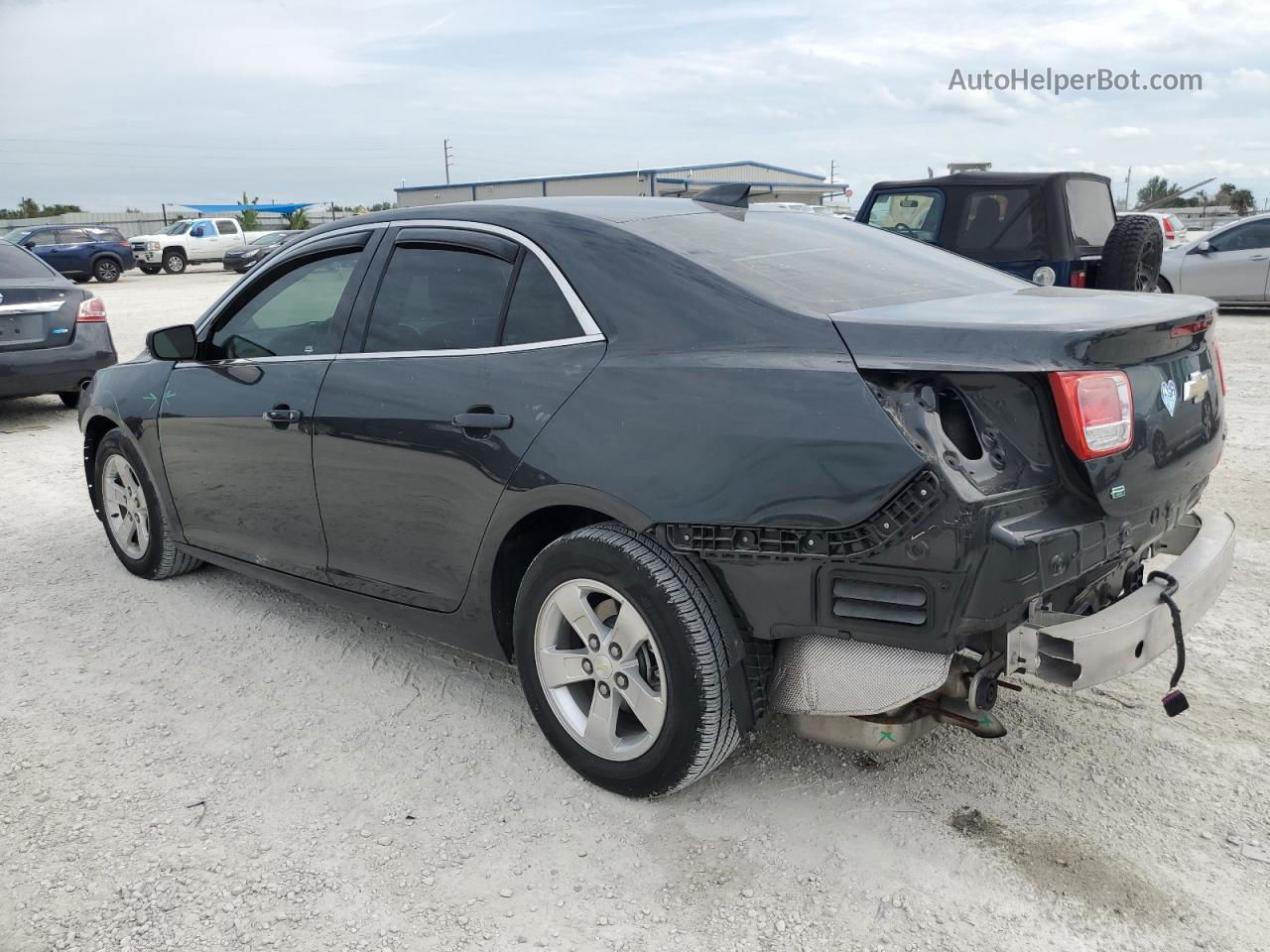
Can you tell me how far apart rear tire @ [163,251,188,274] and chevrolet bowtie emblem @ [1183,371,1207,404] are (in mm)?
35829

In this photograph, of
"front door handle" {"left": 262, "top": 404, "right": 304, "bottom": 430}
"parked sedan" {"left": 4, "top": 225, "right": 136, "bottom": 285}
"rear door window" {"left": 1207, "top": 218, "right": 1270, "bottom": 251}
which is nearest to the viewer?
"front door handle" {"left": 262, "top": 404, "right": 304, "bottom": 430}

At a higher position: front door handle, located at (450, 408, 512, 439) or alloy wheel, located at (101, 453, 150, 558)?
front door handle, located at (450, 408, 512, 439)

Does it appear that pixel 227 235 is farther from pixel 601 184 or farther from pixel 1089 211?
pixel 1089 211

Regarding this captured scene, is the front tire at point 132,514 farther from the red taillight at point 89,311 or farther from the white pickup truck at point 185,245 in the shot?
the white pickup truck at point 185,245

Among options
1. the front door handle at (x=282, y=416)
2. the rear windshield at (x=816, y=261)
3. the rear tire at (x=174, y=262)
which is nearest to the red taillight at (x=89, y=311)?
the front door handle at (x=282, y=416)

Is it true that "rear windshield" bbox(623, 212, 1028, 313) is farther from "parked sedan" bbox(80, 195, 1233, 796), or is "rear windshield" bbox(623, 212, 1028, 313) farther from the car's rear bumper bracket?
the car's rear bumper bracket

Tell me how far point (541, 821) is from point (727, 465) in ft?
3.77

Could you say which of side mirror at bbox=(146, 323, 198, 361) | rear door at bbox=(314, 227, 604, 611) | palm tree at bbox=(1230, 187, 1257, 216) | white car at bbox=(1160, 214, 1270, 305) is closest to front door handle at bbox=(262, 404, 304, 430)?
rear door at bbox=(314, 227, 604, 611)

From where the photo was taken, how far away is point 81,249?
29656 millimetres

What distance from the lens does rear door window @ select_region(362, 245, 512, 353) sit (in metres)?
3.28

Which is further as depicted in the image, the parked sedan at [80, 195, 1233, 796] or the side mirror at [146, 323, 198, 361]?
the side mirror at [146, 323, 198, 361]

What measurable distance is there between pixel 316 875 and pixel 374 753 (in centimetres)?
63

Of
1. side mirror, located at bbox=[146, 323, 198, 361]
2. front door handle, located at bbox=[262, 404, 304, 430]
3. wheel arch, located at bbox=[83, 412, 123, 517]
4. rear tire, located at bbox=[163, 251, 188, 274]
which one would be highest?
side mirror, located at bbox=[146, 323, 198, 361]

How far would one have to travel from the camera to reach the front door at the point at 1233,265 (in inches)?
543
